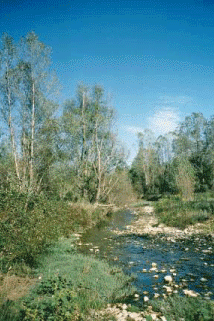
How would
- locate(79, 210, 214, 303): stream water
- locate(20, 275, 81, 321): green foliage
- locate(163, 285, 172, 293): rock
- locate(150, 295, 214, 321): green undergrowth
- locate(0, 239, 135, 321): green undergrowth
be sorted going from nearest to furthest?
locate(20, 275, 81, 321): green foliage, locate(0, 239, 135, 321): green undergrowth, locate(150, 295, 214, 321): green undergrowth, locate(163, 285, 172, 293): rock, locate(79, 210, 214, 303): stream water

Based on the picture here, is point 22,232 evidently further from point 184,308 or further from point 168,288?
point 184,308

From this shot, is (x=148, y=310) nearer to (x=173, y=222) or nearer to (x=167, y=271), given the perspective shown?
(x=167, y=271)

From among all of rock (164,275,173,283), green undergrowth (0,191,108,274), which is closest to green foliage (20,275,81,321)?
green undergrowth (0,191,108,274)

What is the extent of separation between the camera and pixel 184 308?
5.11 m

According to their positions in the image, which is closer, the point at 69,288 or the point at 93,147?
the point at 69,288

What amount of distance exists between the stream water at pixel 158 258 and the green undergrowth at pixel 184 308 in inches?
24.5

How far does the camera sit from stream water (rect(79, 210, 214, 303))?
6957 mm

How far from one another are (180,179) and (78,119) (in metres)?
12.7

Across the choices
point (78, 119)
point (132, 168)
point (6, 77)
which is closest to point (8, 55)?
point (6, 77)

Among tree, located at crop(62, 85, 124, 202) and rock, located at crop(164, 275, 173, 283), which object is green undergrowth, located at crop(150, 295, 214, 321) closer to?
rock, located at crop(164, 275, 173, 283)

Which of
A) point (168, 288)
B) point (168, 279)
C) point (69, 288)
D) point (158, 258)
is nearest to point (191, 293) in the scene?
point (168, 288)

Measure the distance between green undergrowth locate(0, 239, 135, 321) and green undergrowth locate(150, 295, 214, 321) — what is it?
109 centimetres

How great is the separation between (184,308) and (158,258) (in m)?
4.60

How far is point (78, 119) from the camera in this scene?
86.5 ft
